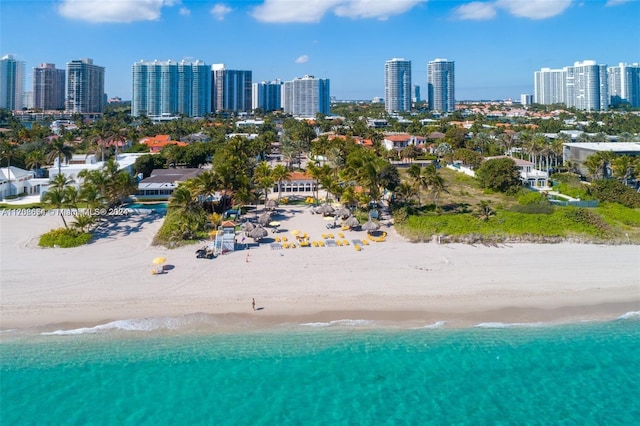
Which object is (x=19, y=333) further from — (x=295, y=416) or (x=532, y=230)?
(x=532, y=230)

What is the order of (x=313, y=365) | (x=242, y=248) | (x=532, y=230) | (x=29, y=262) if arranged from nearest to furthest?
(x=313, y=365)
(x=29, y=262)
(x=242, y=248)
(x=532, y=230)

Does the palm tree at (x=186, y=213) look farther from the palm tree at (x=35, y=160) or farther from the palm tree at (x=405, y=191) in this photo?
the palm tree at (x=35, y=160)

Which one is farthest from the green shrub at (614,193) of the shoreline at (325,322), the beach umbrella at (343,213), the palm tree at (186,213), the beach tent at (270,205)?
the palm tree at (186,213)

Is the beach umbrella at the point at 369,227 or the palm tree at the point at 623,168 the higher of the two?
the palm tree at the point at 623,168

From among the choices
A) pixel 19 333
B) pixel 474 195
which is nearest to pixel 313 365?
pixel 19 333

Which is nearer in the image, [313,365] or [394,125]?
[313,365]

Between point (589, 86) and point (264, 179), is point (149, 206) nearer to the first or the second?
point (264, 179)

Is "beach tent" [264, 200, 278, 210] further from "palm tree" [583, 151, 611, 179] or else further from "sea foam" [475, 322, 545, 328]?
"palm tree" [583, 151, 611, 179]

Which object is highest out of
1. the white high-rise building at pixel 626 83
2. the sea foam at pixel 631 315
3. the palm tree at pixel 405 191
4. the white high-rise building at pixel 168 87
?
the white high-rise building at pixel 626 83
